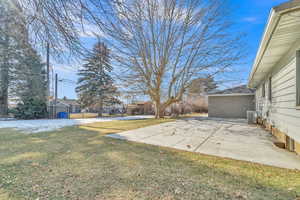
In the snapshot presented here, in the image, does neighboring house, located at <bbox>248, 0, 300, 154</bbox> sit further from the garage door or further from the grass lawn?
the garage door

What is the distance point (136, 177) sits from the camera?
197 centimetres

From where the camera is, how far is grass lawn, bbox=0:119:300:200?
1588 mm

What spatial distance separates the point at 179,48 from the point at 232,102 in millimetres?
6708

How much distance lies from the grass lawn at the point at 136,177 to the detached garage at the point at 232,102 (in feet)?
35.9

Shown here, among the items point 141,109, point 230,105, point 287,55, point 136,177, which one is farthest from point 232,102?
point 136,177

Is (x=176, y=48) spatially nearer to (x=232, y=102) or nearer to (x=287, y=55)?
(x=232, y=102)

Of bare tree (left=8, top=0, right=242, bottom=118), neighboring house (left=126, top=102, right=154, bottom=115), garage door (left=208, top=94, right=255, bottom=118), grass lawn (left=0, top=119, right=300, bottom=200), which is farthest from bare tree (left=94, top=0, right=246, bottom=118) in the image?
neighboring house (left=126, top=102, right=154, bottom=115)

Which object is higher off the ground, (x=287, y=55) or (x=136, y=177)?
(x=287, y=55)

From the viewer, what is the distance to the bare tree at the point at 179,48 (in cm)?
931

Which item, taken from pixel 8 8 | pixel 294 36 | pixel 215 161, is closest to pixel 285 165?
pixel 215 161

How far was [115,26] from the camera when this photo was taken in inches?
98.7

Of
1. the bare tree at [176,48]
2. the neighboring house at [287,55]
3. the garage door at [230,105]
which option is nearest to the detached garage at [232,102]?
the garage door at [230,105]

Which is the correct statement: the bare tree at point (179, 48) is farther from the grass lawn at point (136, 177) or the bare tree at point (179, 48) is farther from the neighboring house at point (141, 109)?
the neighboring house at point (141, 109)

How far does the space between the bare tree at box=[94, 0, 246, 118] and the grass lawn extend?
6856 millimetres
